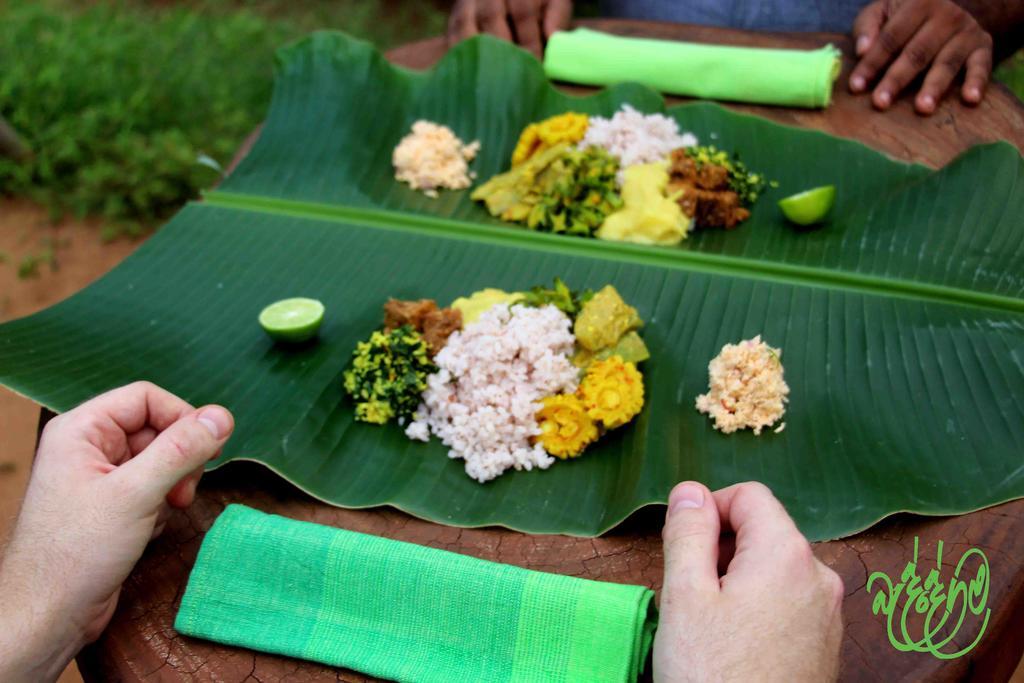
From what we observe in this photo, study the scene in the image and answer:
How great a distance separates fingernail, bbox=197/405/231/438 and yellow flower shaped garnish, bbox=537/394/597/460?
84 cm

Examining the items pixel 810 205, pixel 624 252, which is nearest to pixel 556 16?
pixel 624 252

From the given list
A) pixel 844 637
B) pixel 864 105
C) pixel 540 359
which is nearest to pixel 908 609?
pixel 844 637

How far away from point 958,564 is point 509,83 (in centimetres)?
244

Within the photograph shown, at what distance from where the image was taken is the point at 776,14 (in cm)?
421

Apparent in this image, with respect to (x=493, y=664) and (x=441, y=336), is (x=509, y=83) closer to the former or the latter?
(x=441, y=336)

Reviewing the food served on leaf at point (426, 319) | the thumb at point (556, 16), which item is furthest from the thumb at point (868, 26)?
the food served on leaf at point (426, 319)

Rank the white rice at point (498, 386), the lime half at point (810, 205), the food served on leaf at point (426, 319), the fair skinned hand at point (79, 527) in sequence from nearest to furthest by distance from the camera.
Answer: the fair skinned hand at point (79, 527) < the white rice at point (498, 386) < the food served on leaf at point (426, 319) < the lime half at point (810, 205)

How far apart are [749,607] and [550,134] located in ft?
6.81

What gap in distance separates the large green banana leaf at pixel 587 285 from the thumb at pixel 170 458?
0.31 meters

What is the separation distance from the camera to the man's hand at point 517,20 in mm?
3852

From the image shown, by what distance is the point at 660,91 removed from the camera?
353 cm

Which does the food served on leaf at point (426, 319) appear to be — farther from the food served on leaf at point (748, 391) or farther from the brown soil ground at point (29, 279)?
the brown soil ground at point (29, 279)

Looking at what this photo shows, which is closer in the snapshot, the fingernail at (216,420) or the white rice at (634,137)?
the fingernail at (216,420)

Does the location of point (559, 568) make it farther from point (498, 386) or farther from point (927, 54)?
point (927, 54)
